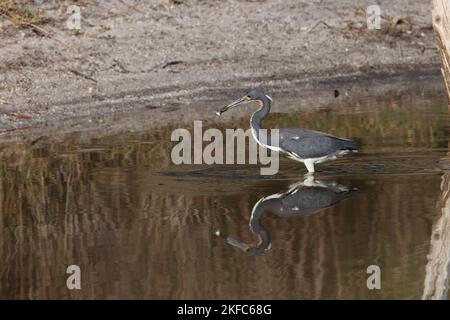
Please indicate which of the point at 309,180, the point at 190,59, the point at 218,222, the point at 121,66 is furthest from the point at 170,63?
the point at 218,222

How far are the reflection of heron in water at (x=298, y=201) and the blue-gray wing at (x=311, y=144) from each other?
0.32 meters

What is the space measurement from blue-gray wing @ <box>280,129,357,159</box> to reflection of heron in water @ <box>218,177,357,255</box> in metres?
0.32

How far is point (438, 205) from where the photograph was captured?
29.3 feet

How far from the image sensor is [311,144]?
10.1 meters

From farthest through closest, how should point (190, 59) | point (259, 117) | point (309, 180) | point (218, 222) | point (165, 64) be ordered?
point (190, 59) → point (165, 64) → point (259, 117) → point (309, 180) → point (218, 222)

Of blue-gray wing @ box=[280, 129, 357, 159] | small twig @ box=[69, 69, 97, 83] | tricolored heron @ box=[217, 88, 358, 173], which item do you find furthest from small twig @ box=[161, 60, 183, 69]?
blue-gray wing @ box=[280, 129, 357, 159]

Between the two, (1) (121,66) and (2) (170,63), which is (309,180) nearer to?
(1) (121,66)

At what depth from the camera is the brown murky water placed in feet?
23.5

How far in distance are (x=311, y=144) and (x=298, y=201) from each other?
107cm

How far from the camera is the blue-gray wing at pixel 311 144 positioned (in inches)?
398

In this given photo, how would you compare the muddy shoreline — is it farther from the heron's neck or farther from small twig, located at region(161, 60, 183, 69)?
the heron's neck

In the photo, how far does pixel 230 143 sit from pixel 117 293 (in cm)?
490

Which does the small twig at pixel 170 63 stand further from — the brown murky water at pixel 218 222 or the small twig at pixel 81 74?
the brown murky water at pixel 218 222
